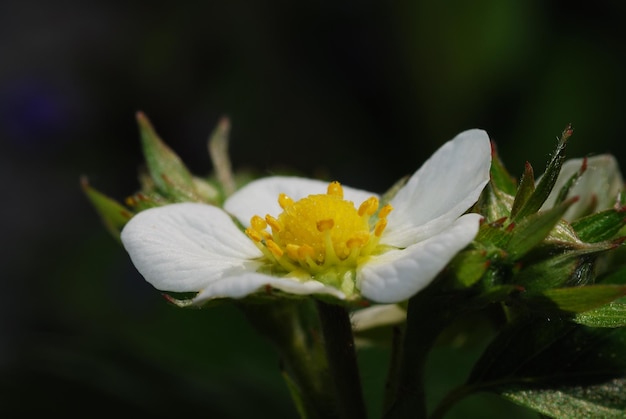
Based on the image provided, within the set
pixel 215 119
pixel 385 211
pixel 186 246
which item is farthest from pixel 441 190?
pixel 215 119

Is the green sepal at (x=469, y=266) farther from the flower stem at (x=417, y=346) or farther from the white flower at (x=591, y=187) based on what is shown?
the white flower at (x=591, y=187)

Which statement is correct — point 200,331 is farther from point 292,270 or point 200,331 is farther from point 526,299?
point 526,299

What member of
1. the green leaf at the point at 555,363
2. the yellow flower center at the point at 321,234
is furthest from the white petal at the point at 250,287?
the green leaf at the point at 555,363

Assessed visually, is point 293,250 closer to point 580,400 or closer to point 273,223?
point 273,223

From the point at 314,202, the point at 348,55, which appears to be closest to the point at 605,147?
the point at 348,55

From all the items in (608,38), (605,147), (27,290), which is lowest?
(27,290)
